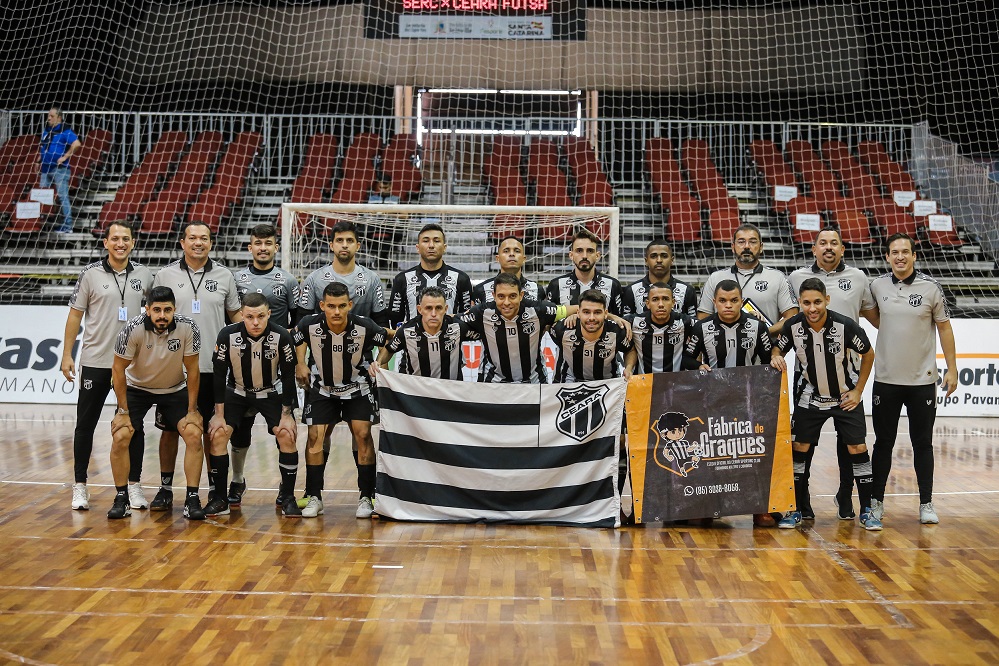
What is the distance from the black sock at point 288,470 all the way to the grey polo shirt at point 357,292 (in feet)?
3.68

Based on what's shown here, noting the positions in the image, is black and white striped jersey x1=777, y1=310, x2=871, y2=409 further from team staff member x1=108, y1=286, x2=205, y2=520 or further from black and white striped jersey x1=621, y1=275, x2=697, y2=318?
team staff member x1=108, y1=286, x2=205, y2=520

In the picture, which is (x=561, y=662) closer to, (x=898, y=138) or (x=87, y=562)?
(x=87, y=562)

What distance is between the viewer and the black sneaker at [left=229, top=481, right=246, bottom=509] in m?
6.53

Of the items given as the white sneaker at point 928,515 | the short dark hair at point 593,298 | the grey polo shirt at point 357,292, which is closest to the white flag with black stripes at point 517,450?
the short dark hair at point 593,298

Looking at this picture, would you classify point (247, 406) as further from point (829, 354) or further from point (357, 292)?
point (829, 354)

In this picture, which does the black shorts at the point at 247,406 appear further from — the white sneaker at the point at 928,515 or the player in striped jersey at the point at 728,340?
the white sneaker at the point at 928,515

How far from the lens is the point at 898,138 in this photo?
15586 mm

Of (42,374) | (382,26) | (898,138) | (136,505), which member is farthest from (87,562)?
(898,138)

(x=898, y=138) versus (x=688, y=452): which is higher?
(x=898, y=138)

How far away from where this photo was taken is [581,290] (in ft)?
22.2

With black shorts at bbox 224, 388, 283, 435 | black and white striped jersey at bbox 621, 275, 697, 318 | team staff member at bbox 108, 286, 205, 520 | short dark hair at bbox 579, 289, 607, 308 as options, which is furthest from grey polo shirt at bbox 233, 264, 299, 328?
black and white striped jersey at bbox 621, 275, 697, 318

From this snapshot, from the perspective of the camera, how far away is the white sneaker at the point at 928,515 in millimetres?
6238

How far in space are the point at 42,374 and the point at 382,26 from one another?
6.58 m

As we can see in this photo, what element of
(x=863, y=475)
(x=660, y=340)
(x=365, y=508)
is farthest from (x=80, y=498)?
(x=863, y=475)
